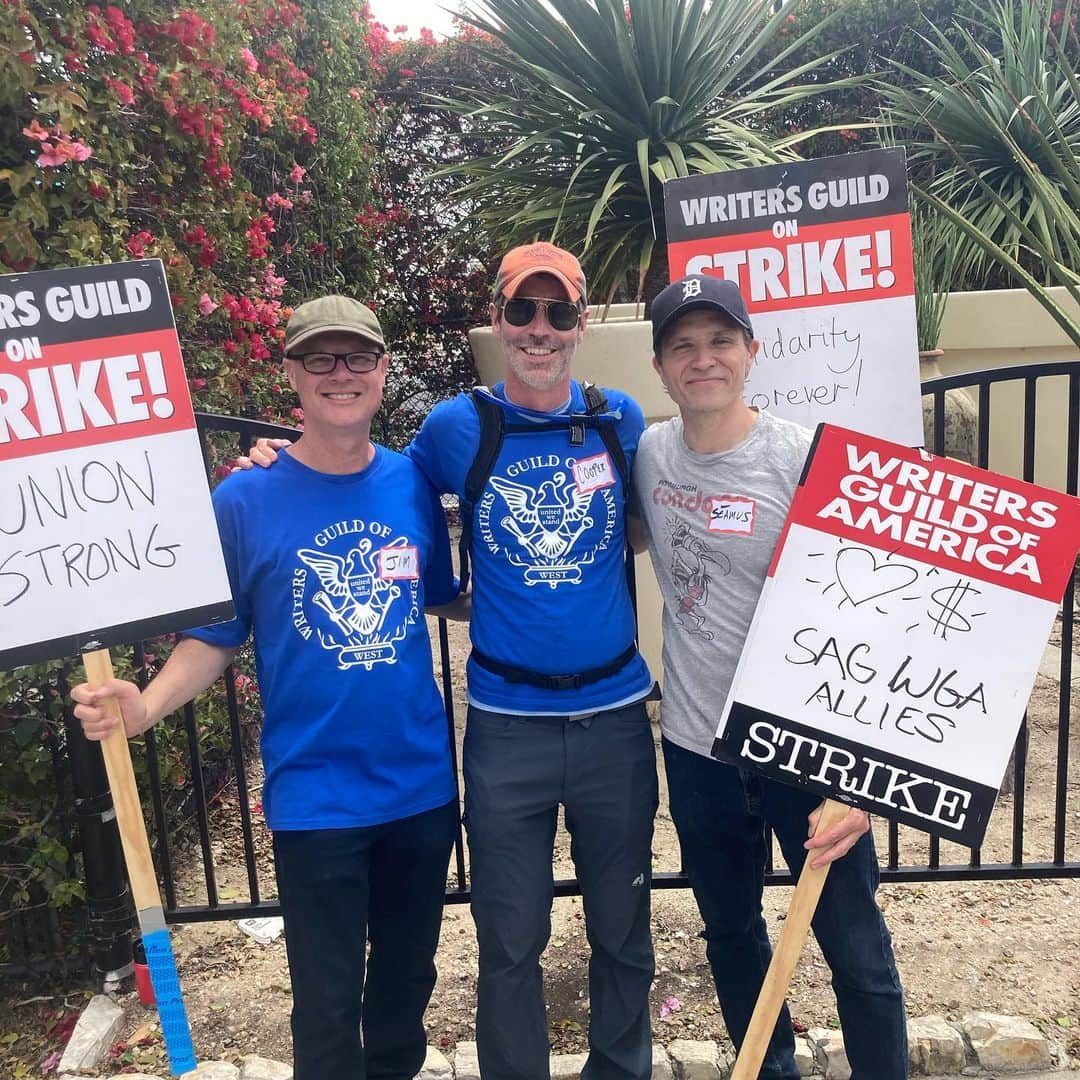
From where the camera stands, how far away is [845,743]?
1.97 m

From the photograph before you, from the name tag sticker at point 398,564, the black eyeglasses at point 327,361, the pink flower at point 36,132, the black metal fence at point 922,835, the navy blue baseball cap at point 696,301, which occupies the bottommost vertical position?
the black metal fence at point 922,835

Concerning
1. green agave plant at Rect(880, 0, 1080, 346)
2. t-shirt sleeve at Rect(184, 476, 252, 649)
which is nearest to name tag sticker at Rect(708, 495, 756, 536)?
t-shirt sleeve at Rect(184, 476, 252, 649)

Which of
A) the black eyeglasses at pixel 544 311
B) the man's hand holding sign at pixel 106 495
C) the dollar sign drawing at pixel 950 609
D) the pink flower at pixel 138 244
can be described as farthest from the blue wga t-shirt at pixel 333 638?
the pink flower at pixel 138 244

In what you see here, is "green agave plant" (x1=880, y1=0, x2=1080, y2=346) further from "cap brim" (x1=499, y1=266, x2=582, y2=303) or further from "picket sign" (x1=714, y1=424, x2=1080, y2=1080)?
"picket sign" (x1=714, y1=424, x2=1080, y2=1080)

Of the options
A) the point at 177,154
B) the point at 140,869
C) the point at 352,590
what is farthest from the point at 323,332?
the point at 177,154

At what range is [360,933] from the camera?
217cm

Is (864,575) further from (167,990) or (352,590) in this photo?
(167,990)

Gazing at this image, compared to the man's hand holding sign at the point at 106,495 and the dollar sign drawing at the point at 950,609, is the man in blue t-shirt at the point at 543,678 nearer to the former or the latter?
the man's hand holding sign at the point at 106,495

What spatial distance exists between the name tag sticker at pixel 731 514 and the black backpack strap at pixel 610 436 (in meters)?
0.24

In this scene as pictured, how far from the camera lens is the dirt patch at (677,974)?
9.35 ft

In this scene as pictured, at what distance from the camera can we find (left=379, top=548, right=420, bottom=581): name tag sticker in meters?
2.15

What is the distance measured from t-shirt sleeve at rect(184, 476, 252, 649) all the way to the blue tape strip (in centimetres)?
63

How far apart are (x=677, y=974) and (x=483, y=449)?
1.88 m

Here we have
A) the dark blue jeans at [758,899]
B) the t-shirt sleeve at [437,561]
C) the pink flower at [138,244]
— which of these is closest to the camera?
the dark blue jeans at [758,899]
